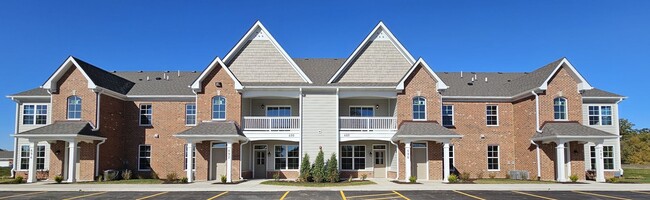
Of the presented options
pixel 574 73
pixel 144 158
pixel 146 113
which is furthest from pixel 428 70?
pixel 144 158

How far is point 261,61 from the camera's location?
3002 cm

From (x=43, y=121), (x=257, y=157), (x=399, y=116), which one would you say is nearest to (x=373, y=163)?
(x=399, y=116)

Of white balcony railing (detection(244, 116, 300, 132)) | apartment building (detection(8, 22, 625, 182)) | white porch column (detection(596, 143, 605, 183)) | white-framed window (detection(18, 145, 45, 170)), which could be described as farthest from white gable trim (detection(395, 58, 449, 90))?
white-framed window (detection(18, 145, 45, 170))

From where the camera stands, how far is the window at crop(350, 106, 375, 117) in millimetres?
31328

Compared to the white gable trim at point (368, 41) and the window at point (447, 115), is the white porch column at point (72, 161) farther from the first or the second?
the window at point (447, 115)

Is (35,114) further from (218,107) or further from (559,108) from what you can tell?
(559,108)

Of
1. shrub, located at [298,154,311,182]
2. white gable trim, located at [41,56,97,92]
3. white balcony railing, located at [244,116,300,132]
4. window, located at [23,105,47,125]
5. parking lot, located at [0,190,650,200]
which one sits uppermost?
white gable trim, located at [41,56,97,92]

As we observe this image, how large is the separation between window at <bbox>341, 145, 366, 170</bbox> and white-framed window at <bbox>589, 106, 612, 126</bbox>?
14284 mm

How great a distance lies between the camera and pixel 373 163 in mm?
30688

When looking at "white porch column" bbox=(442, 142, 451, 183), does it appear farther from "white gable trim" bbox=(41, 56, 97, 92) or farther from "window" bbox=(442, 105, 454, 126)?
"white gable trim" bbox=(41, 56, 97, 92)

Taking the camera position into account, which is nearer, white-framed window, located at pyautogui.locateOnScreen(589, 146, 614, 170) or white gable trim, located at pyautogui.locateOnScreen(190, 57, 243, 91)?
white gable trim, located at pyautogui.locateOnScreen(190, 57, 243, 91)

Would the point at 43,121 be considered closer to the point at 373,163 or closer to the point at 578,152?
the point at 373,163

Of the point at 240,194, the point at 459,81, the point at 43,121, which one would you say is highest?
the point at 459,81

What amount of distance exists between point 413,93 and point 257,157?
1004 centimetres
